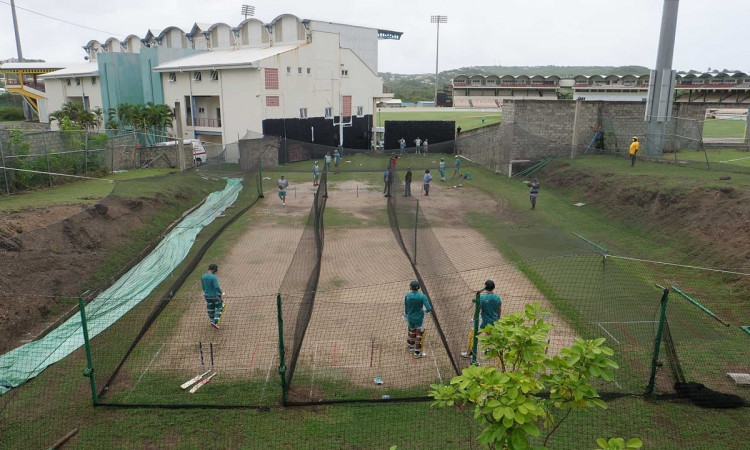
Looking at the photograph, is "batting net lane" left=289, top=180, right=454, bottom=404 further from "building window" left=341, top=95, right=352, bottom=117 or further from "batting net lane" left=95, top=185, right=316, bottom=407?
"building window" left=341, top=95, right=352, bottom=117

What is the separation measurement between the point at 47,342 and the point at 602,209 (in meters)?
18.0

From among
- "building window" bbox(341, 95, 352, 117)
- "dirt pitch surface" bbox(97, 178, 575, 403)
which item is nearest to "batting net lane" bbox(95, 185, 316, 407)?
"dirt pitch surface" bbox(97, 178, 575, 403)

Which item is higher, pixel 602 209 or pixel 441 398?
pixel 441 398

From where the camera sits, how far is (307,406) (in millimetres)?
7457

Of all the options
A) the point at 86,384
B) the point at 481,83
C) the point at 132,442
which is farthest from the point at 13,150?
the point at 481,83

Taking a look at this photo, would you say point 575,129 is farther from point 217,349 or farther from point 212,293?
point 217,349

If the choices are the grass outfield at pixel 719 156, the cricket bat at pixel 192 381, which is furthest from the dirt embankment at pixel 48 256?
the grass outfield at pixel 719 156

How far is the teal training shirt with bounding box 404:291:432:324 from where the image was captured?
8578mm

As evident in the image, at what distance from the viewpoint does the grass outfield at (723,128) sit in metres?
34.1

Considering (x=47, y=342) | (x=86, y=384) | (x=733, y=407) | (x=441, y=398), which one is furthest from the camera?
(x=47, y=342)

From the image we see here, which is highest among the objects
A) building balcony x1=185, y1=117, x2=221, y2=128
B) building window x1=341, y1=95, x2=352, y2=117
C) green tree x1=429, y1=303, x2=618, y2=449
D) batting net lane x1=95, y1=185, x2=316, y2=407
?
building window x1=341, y1=95, x2=352, y2=117

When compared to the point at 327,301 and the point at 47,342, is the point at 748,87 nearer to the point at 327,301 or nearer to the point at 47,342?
the point at 327,301

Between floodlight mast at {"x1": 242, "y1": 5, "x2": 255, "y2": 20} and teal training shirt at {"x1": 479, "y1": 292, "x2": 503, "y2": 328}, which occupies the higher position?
floodlight mast at {"x1": 242, "y1": 5, "x2": 255, "y2": 20}

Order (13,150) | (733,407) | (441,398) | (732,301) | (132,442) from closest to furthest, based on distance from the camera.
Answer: (441,398) → (132,442) → (733,407) → (732,301) → (13,150)
